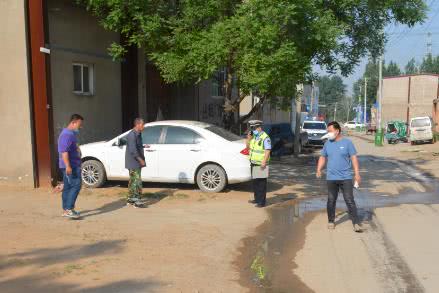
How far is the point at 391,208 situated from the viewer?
412 inches

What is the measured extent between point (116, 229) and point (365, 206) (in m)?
5.33

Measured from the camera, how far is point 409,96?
185 ft

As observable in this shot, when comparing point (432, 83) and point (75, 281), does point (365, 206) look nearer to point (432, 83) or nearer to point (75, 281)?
point (75, 281)

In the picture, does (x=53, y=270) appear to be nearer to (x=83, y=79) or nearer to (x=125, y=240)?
(x=125, y=240)

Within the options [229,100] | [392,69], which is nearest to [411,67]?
[392,69]

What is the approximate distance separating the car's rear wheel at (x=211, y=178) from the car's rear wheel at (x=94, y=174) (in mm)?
2258

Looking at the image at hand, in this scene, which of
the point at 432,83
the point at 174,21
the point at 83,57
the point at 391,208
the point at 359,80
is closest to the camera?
the point at 391,208

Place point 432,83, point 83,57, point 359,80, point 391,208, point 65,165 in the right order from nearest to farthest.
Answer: point 65,165
point 391,208
point 83,57
point 432,83
point 359,80

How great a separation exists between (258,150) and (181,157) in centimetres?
222

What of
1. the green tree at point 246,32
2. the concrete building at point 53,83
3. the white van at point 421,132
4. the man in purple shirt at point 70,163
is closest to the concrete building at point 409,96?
the white van at point 421,132

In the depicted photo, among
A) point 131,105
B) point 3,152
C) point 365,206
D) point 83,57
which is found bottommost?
point 365,206

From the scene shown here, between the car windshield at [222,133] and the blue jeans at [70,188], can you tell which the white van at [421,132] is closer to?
the car windshield at [222,133]

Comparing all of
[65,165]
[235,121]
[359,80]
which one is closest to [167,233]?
[65,165]

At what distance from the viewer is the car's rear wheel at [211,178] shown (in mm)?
11445
